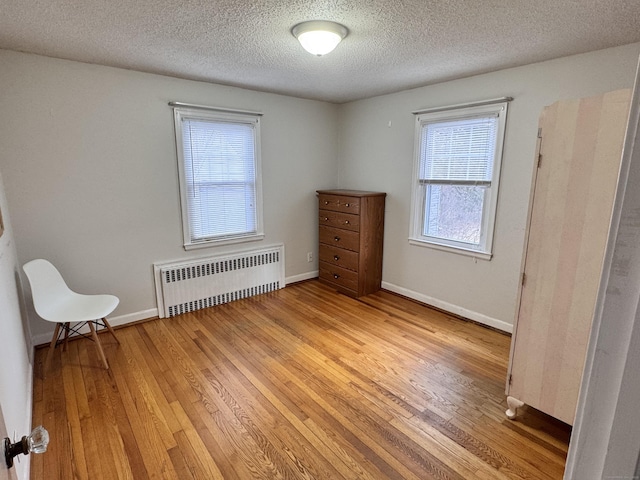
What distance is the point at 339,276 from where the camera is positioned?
423 centimetres

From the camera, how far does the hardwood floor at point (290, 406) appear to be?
174 centimetres

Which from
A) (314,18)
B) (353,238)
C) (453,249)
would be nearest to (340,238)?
(353,238)

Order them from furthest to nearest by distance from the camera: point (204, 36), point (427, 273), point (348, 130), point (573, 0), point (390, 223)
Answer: point (348, 130)
point (390, 223)
point (427, 273)
point (204, 36)
point (573, 0)

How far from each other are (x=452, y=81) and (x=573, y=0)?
5.27 ft

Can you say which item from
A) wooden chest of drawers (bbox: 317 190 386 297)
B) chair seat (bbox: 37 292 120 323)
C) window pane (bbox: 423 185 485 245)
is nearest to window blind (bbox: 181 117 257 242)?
wooden chest of drawers (bbox: 317 190 386 297)

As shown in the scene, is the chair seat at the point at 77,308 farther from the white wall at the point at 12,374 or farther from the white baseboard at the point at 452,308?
the white baseboard at the point at 452,308

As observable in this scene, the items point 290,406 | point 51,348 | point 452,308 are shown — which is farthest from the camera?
point 452,308

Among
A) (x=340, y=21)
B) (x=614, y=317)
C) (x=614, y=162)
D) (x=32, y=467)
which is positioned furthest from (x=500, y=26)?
(x=32, y=467)

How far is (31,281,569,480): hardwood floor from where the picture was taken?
1743 millimetres

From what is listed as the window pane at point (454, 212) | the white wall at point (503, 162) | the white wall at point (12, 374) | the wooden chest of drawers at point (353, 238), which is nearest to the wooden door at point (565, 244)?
the white wall at point (503, 162)

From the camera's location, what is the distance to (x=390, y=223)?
406 cm

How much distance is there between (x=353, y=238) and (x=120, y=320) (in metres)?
2.54

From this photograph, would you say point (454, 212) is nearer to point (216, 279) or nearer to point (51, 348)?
point (216, 279)

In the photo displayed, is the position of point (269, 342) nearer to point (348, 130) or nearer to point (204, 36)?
point (204, 36)
